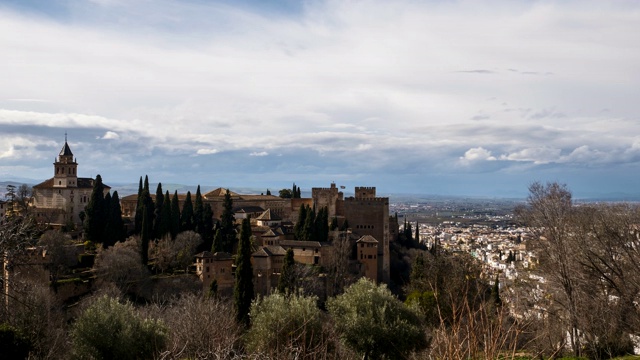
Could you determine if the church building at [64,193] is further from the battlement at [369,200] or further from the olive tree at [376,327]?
the olive tree at [376,327]

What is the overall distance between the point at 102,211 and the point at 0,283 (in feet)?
88.9

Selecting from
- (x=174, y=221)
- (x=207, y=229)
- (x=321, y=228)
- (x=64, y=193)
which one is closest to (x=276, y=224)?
(x=321, y=228)

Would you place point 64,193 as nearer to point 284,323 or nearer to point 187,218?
point 187,218

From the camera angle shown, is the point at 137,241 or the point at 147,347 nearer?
the point at 147,347

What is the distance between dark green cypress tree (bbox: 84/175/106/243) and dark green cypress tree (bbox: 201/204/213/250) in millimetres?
7569

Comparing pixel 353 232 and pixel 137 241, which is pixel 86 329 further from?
pixel 353 232

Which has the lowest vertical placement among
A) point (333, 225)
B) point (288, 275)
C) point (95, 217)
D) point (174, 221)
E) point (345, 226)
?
point (288, 275)

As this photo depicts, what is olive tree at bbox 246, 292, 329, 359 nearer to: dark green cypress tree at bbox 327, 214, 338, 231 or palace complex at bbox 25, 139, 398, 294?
palace complex at bbox 25, 139, 398, 294

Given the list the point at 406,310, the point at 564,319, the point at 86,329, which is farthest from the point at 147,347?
the point at 564,319

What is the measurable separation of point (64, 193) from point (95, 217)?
8.26 m

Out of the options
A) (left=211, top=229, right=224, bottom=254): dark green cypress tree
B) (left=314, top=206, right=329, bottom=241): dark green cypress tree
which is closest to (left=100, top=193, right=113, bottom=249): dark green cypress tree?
(left=211, top=229, right=224, bottom=254): dark green cypress tree

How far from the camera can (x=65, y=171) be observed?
46.6m

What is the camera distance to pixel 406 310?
2147 centimetres

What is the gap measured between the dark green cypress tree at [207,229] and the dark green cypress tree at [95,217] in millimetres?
7569
